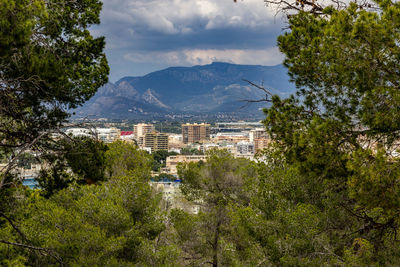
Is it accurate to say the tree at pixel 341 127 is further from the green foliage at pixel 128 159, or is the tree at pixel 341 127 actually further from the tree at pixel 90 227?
the green foliage at pixel 128 159

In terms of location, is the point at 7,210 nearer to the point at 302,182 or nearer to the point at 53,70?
the point at 53,70

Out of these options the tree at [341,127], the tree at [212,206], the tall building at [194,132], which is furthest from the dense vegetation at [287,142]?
the tall building at [194,132]

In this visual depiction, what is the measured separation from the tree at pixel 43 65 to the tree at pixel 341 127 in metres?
2.54

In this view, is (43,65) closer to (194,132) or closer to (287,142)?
(287,142)

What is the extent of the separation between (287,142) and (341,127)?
749 millimetres

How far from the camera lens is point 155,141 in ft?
316

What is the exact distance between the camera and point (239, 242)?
32.8 ft

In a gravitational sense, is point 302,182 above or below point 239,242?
above

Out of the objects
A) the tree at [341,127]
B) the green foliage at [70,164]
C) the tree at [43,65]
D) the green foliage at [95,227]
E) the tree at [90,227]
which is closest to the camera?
the tree at [43,65]

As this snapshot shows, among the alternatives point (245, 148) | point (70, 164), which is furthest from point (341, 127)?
point (245, 148)

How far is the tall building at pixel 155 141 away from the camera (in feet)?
314

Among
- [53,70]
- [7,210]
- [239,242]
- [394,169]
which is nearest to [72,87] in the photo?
[53,70]

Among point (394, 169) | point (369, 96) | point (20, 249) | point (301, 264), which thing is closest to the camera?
point (394, 169)

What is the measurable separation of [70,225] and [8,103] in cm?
345
